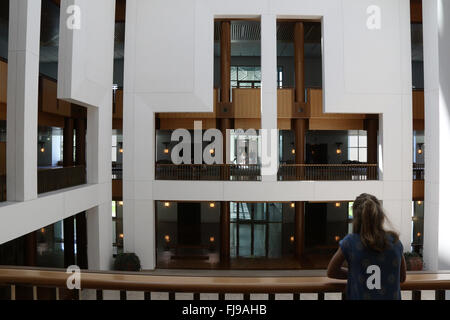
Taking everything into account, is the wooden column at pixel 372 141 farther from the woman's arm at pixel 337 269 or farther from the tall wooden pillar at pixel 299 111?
the woman's arm at pixel 337 269

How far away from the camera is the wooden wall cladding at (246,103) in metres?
14.7

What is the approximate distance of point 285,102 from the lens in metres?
14.7

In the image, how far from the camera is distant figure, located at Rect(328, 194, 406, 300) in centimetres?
199

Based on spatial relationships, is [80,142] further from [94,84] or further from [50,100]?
[94,84]

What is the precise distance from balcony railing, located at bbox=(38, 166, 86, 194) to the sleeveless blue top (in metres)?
10.1

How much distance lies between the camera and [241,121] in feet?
50.0

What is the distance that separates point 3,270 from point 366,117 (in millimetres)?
15974

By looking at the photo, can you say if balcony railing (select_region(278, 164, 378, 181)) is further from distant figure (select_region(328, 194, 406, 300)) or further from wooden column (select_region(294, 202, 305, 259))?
distant figure (select_region(328, 194, 406, 300))

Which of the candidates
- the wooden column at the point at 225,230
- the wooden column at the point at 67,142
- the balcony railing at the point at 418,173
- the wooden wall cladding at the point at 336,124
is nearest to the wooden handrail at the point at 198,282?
the wooden column at the point at 225,230

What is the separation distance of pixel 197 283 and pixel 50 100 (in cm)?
1337

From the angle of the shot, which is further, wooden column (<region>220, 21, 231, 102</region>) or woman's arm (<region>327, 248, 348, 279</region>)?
wooden column (<region>220, 21, 231, 102</region>)

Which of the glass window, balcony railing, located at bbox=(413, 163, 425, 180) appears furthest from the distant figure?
the glass window

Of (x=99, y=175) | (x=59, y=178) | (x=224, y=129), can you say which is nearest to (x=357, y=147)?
(x=224, y=129)
